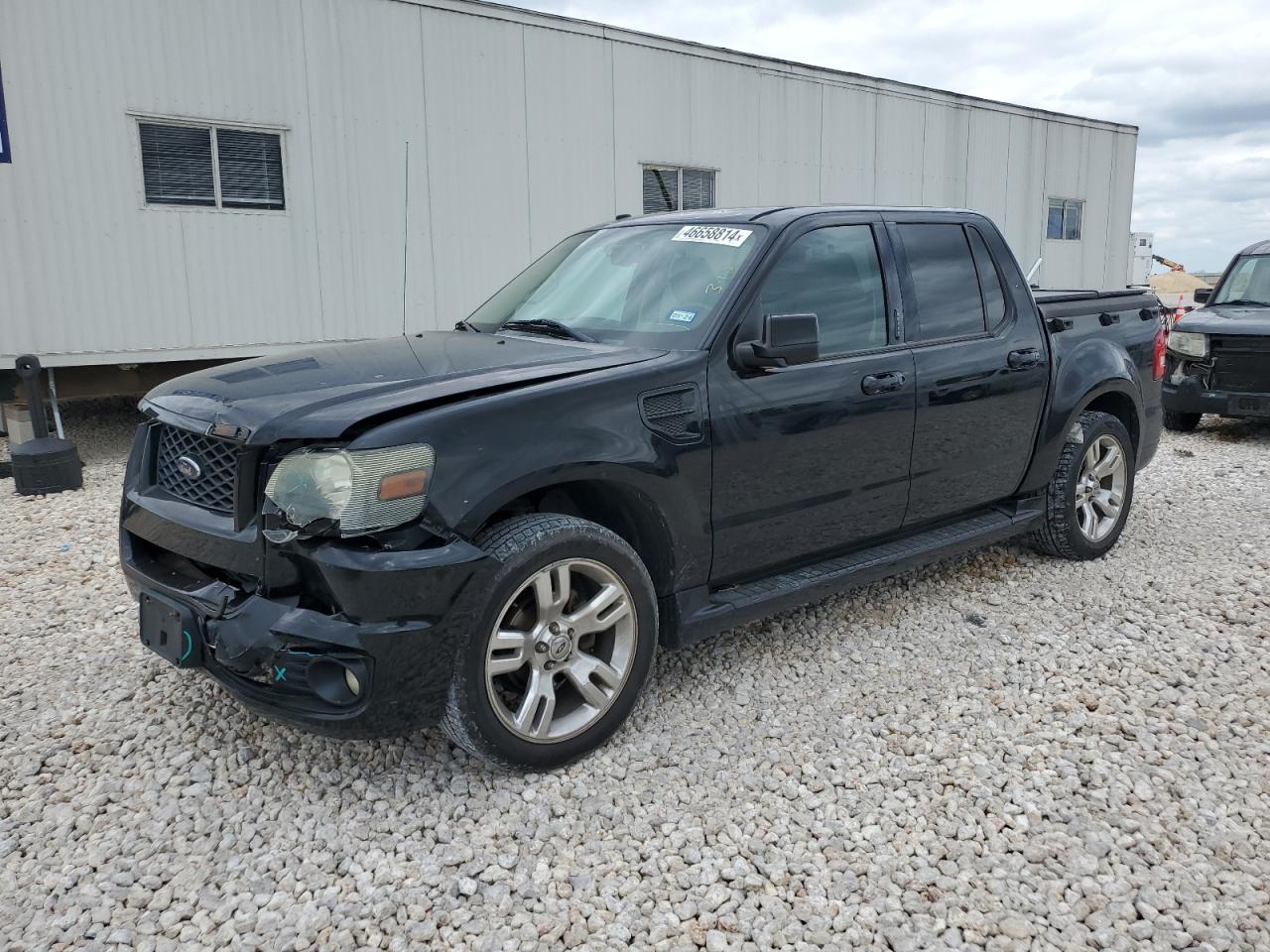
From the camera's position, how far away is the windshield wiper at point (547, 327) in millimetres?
3765

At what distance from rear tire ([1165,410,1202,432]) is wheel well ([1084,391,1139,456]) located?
16.1ft

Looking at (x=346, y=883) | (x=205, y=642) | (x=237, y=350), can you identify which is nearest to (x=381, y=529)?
(x=205, y=642)

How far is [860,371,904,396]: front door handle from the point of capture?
3.83 metres

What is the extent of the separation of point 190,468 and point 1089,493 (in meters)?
4.39

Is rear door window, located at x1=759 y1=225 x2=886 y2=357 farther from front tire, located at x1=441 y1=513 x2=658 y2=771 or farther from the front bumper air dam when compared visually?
the front bumper air dam

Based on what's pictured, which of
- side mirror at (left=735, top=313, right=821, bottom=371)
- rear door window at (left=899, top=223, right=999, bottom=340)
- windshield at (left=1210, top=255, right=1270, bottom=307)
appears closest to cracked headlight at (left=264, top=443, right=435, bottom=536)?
side mirror at (left=735, top=313, right=821, bottom=371)

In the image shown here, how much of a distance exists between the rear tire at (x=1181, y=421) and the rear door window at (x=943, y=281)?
637 cm

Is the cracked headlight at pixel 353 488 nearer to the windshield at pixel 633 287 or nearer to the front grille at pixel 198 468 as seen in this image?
the front grille at pixel 198 468

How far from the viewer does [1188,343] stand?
9.07 meters

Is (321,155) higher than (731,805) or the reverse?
higher

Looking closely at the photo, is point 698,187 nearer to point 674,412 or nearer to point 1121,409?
point 1121,409

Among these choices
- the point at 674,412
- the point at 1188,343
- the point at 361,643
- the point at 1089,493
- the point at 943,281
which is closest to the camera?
the point at 361,643

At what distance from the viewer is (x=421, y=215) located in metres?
9.39

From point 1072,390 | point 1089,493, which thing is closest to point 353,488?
point 1072,390
